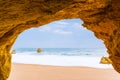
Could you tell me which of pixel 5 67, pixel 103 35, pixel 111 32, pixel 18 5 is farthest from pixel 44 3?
pixel 5 67

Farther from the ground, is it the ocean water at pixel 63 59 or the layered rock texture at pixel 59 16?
the layered rock texture at pixel 59 16

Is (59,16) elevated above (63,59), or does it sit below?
above

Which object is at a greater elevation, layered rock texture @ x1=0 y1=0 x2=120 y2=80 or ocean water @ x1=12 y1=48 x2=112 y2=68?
layered rock texture @ x1=0 y1=0 x2=120 y2=80

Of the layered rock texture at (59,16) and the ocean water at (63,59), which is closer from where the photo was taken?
the layered rock texture at (59,16)

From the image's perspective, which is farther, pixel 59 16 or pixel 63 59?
pixel 63 59

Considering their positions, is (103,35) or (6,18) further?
(103,35)

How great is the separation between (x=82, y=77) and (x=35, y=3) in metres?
9.06

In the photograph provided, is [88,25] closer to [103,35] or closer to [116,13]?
[103,35]

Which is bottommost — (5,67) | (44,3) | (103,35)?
(5,67)

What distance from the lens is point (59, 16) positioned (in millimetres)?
6512

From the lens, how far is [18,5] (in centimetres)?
459

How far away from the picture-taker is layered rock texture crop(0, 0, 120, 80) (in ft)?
15.4

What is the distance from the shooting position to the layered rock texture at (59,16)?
4.70m

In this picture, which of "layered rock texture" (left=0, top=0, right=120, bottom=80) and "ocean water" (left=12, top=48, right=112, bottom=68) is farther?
"ocean water" (left=12, top=48, right=112, bottom=68)
